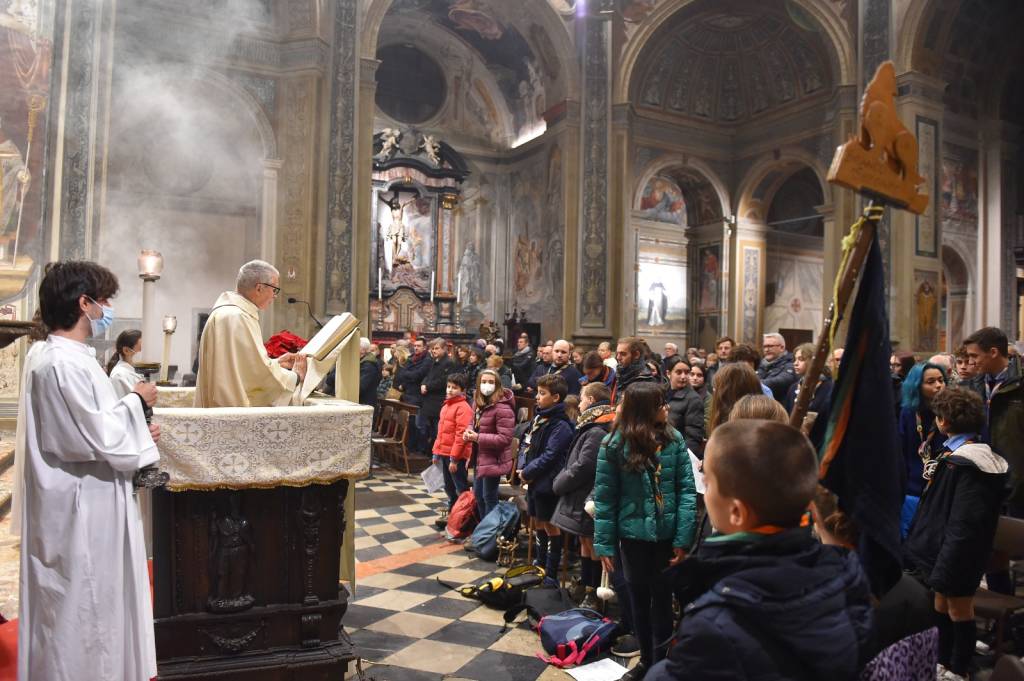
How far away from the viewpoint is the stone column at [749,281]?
60.3 ft

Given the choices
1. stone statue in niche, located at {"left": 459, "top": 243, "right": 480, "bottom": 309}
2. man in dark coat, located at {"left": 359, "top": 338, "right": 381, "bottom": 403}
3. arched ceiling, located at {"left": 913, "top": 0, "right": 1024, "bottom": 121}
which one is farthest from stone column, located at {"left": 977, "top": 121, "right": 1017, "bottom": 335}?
man in dark coat, located at {"left": 359, "top": 338, "right": 381, "bottom": 403}

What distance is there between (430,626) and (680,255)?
1598 cm

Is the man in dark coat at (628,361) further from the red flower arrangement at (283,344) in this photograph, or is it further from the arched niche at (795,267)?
the arched niche at (795,267)

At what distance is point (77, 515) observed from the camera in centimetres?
255

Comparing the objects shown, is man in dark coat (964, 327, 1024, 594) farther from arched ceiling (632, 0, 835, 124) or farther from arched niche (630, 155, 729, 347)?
arched niche (630, 155, 729, 347)

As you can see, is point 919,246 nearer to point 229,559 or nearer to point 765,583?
point 229,559

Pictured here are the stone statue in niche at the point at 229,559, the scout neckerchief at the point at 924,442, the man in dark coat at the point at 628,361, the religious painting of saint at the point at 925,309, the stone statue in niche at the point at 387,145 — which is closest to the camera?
the stone statue in niche at the point at 229,559

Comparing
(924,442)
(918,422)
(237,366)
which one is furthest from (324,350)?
(918,422)

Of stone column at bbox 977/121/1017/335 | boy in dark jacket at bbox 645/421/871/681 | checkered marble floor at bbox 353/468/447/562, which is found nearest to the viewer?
boy in dark jacket at bbox 645/421/871/681

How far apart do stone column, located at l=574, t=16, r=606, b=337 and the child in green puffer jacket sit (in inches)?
446

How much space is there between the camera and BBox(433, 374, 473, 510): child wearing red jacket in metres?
6.59

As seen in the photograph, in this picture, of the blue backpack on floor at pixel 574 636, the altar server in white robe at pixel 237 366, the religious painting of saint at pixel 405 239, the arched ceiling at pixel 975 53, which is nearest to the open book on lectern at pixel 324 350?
the altar server in white robe at pixel 237 366

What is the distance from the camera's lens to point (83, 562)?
2543 mm

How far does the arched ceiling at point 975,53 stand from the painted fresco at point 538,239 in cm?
725
